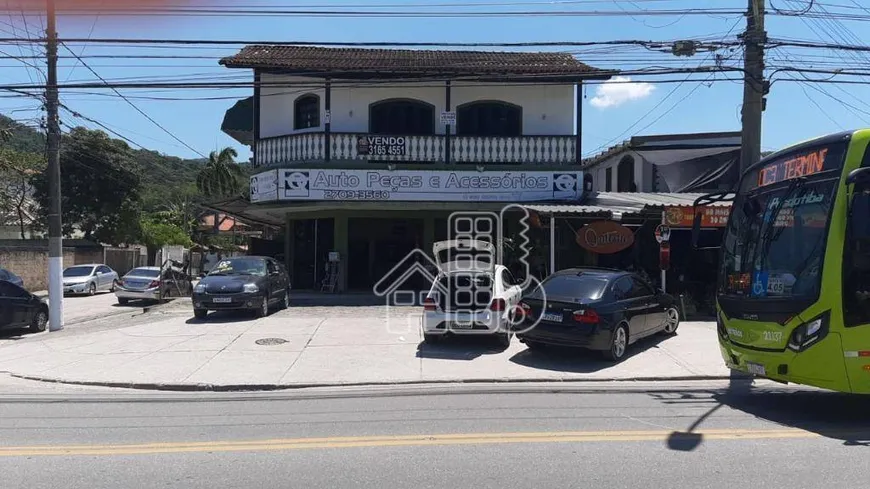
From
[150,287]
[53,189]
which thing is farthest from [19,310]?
[150,287]

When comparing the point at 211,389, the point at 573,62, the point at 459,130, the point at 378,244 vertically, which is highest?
the point at 573,62

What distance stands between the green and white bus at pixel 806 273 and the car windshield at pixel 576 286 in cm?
252

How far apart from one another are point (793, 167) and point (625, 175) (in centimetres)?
2165

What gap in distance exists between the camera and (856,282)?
246 inches

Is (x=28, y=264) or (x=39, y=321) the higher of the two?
(x=28, y=264)

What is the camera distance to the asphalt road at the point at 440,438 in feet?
15.7

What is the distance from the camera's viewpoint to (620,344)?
396 inches

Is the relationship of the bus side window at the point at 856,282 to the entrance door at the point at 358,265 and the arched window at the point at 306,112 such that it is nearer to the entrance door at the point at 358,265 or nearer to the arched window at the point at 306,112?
the entrance door at the point at 358,265

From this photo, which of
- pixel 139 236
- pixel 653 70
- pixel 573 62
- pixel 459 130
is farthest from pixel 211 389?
pixel 139 236

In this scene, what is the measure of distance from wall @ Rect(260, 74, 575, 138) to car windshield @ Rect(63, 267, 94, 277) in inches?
493

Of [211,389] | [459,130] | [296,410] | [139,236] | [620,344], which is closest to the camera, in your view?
[296,410]

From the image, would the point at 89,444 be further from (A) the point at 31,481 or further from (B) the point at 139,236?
(B) the point at 139,236

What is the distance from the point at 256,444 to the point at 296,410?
1432mm

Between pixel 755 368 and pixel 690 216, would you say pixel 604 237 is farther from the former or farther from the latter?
pixel 755 368
